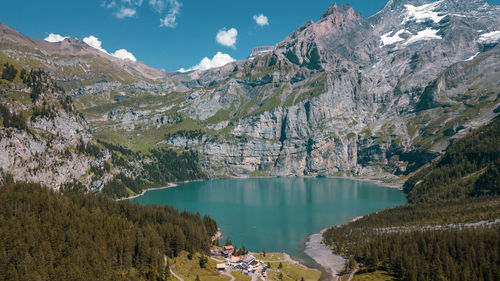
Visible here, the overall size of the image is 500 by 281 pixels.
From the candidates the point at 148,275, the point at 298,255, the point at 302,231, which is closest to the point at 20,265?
the point at 148,275

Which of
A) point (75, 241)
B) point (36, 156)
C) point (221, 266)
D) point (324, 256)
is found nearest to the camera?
point (75, 241)

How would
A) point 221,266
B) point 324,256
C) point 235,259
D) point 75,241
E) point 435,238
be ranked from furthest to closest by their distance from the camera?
point 324,256 → point 235,259 → point 435,238 → point 221,266 → point 75,241

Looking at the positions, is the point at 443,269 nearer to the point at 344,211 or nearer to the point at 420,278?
the point at 420,278

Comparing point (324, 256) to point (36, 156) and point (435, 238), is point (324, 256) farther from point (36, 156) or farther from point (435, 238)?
point (36, 156)

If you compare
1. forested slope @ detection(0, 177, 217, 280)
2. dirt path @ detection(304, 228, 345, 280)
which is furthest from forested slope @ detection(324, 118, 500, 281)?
forested slope @ detection(0, 177, 217, 280)

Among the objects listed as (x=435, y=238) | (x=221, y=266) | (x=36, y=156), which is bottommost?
(x=221, y=266)

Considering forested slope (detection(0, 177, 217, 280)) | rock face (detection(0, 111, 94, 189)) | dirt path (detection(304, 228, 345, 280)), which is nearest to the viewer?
forested slope (detection(0, 177, 217, 280))

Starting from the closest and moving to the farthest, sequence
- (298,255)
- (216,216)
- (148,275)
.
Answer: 1. (148,275)
2. (298,255)
3. (216,216)

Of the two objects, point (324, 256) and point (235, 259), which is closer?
point (235, 259)

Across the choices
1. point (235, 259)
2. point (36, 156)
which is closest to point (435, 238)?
point (235, 259)

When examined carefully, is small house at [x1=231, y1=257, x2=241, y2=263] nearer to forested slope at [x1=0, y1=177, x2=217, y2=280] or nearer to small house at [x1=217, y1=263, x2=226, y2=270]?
small house at [x1=217, y1=263, x2=226, y2=270]

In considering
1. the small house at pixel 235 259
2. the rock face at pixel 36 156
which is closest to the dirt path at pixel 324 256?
the small house at pixel 235 259
